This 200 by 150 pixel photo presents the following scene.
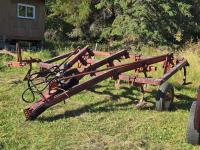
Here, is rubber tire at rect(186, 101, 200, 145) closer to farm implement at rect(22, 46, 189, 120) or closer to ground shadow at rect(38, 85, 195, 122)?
farm implement at rect(22, 46, 189, 120)

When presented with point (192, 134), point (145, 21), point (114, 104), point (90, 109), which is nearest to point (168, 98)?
point (114, 104)

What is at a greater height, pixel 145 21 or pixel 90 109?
pixel 145 21

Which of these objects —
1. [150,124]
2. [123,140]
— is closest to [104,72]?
[150,124]

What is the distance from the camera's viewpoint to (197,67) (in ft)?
46.4

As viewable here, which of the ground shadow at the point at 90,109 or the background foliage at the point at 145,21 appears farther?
the background foliage at the point at 145,21

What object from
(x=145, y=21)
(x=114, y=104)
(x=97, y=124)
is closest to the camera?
(x=97, y=124)

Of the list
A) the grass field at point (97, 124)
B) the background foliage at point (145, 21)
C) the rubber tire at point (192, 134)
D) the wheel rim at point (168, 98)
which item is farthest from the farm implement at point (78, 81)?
the background foliage at point (145, 21)

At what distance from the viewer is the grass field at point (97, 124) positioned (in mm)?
7020

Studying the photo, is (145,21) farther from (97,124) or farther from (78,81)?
(97,124)

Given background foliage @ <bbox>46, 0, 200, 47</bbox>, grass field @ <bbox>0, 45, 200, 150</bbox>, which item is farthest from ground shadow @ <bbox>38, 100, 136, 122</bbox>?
background foliage @ <bbox>46, 0, 200, 47</bbox>

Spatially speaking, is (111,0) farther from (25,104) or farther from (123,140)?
(123,140)

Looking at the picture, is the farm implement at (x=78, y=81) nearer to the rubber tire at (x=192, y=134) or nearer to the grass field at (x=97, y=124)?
the grass field at (x=97, y=124)

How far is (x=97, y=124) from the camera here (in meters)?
8.02

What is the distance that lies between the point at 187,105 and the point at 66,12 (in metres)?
27.2
